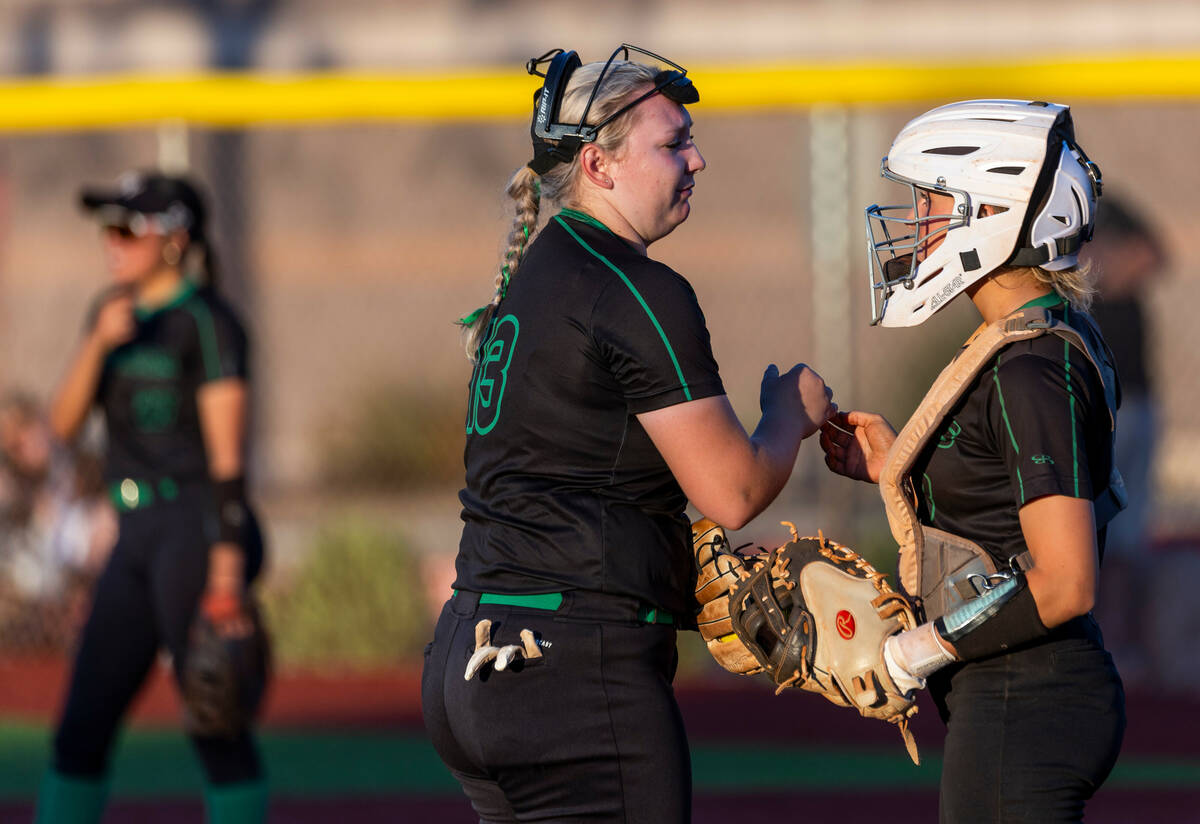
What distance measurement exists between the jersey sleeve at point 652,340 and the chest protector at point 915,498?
45cm

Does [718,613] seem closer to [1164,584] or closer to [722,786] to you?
[722,786]

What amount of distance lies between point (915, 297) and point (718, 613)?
787 mm

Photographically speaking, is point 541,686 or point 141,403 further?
point 141,403

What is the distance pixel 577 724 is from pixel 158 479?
2818 millimetres

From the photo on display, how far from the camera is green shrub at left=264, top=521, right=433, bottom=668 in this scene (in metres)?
9.21

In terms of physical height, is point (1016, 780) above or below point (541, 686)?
below

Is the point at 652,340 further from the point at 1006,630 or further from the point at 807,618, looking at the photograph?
the point at 1006,630

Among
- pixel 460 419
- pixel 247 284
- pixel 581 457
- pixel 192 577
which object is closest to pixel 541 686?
pixel 581 457

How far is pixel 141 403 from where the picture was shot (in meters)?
5.50

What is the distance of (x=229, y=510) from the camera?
17.7 feet

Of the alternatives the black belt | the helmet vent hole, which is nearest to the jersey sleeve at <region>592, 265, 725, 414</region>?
the black belt

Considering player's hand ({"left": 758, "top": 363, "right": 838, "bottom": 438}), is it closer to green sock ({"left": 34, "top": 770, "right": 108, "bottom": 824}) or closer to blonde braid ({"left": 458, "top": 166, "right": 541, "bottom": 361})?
blonde braid ({"left": 458, "top": 166, "right": 541, "bottom": 361})

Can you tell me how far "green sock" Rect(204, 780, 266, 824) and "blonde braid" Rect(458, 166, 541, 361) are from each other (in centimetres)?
237

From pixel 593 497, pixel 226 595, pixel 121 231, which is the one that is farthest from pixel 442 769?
pixel 593 497
